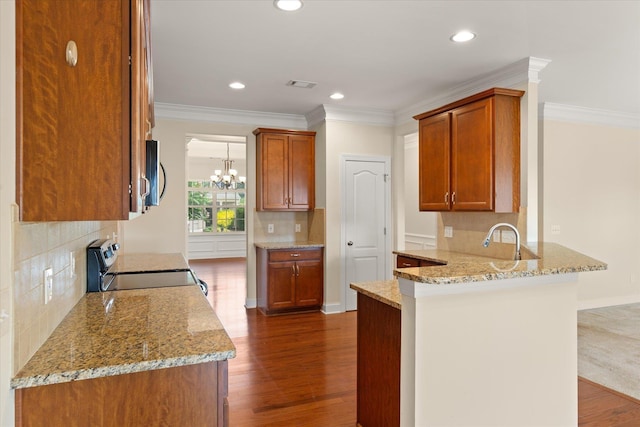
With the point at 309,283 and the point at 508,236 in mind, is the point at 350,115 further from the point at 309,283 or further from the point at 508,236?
the point at 508,236

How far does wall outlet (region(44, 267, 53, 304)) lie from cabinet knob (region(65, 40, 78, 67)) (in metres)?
0.72

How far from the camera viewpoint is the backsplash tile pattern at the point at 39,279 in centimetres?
118

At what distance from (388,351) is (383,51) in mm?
2353

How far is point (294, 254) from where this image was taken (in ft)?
16.9

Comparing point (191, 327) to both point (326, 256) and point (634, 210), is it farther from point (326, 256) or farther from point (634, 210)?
point (634, 210)

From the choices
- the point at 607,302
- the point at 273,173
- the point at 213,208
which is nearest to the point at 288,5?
the point at 273,173

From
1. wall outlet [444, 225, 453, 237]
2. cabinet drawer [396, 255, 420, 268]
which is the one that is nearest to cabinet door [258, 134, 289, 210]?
cabinet drawer [396, 255, 420, 268]

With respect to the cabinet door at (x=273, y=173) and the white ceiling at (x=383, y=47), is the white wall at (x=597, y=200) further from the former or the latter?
the cabinet door at (x=273, y=173)

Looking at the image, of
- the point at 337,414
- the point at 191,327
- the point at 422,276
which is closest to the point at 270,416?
the point at 337,414

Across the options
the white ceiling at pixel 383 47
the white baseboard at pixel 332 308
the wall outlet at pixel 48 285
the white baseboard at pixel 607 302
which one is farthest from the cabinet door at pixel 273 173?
the white baseboard at pixel 607 302

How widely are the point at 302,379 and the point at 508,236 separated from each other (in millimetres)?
2178

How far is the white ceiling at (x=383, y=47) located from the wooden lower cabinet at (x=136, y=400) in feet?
7.23

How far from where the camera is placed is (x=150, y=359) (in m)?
1.28

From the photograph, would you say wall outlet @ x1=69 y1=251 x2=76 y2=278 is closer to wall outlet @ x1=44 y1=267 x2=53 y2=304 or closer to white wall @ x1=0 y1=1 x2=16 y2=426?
wall outlet @ x1=44 y1=267 x2=53 y2=304
